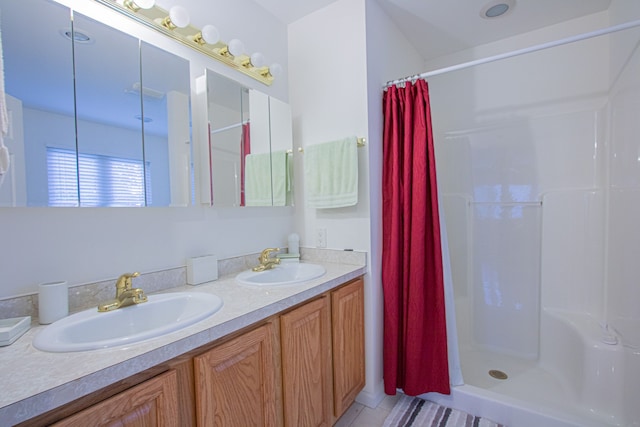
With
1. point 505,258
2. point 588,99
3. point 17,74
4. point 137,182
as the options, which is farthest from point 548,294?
point 17,74

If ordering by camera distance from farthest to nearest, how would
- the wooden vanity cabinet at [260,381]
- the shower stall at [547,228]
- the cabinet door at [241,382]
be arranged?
1. the shower stall at [547,228]
2. the cabinet door at [241,382]
3. the wooden vanity cabinet at [260,381]

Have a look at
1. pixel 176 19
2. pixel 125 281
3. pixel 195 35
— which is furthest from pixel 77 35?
pixel 125 281

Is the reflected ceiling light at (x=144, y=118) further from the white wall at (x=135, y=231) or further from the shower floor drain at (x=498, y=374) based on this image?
the shower floor drain at (x=498, y=374)

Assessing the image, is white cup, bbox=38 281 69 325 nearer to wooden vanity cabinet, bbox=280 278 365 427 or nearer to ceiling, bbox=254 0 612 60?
wooden vanity cabinet, bbox=280 278 365 427

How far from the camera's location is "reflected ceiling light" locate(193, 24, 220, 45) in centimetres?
139

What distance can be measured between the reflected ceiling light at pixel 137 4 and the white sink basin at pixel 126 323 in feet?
3.90

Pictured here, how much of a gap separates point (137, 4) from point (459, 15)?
1.90 meters

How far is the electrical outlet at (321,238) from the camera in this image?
6.15 ft

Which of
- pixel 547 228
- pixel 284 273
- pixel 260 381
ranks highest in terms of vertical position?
pixel 547 228

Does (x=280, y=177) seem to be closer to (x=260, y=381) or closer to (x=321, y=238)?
(x=321, y=238)

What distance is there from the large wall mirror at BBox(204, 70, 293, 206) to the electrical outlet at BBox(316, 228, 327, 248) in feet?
0.95

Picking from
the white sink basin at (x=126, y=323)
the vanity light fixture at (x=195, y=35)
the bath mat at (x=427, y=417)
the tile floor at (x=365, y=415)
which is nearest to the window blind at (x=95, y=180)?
the white sink basin at (x=126, y=323)

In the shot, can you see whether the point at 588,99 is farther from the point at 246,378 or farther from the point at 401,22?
the point at 246,378

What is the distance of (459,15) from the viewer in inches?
75.3
